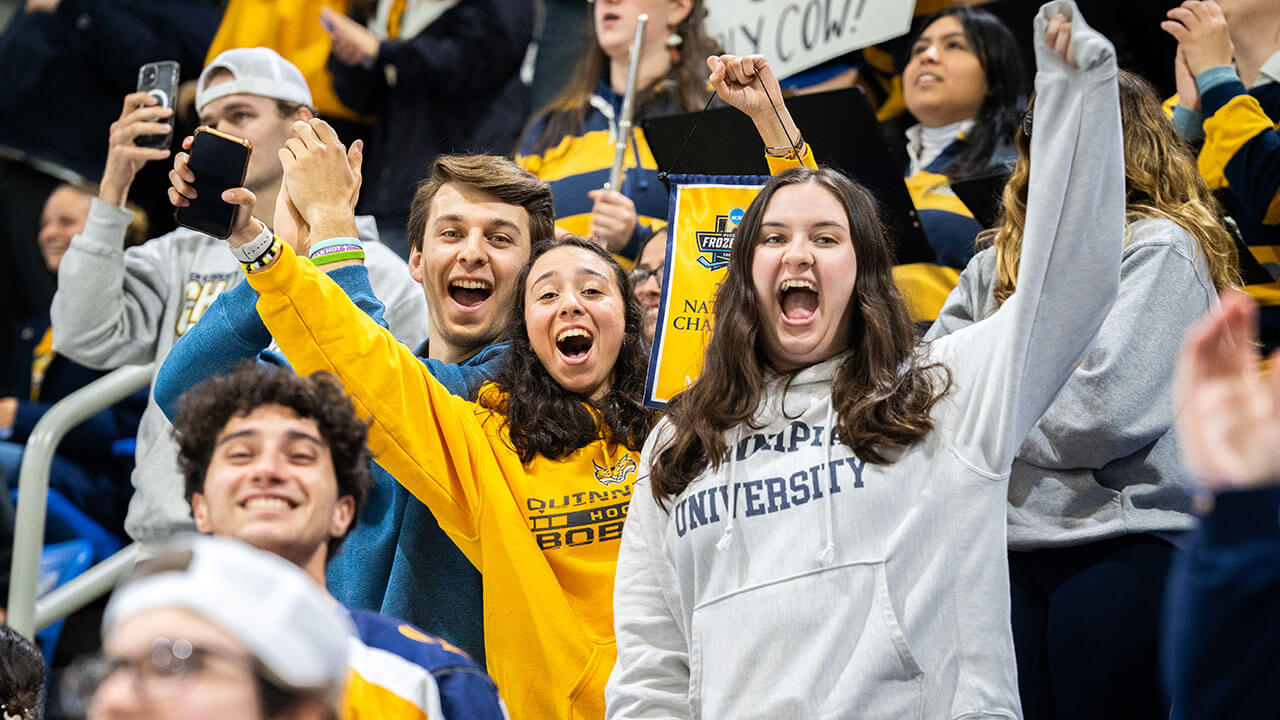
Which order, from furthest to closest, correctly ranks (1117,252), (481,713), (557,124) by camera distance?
(557,124), (1117,252), (481,713)

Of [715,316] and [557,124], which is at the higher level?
[557,124]

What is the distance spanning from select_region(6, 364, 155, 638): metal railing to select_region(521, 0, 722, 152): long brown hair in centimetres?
146

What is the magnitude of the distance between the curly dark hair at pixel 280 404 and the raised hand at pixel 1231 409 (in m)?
1.20

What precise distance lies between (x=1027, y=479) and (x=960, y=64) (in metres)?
1.80

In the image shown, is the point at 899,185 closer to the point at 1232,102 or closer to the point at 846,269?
the point at 1232,102

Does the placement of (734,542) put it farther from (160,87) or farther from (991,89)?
(160,87)

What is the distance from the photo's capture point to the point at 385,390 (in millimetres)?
2689

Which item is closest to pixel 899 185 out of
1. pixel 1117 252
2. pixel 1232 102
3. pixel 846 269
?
pixel 1232 102

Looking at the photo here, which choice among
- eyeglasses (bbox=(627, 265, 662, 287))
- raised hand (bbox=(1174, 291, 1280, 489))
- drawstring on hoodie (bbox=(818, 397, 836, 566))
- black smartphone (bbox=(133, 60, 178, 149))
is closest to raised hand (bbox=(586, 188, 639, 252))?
eyeglasses (bbox=(627, 265, 662, 287))

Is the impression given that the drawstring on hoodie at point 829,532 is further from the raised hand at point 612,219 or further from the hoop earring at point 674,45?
the hoop earring at point 674,45

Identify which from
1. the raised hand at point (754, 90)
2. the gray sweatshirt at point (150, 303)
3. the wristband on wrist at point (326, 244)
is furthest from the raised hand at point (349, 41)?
the raised hand at point (754, 90)

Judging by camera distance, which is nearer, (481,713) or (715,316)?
(481,713)

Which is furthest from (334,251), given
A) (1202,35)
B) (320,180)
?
(1202,35)

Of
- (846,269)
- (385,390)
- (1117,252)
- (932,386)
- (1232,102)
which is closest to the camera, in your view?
(1117,252)
